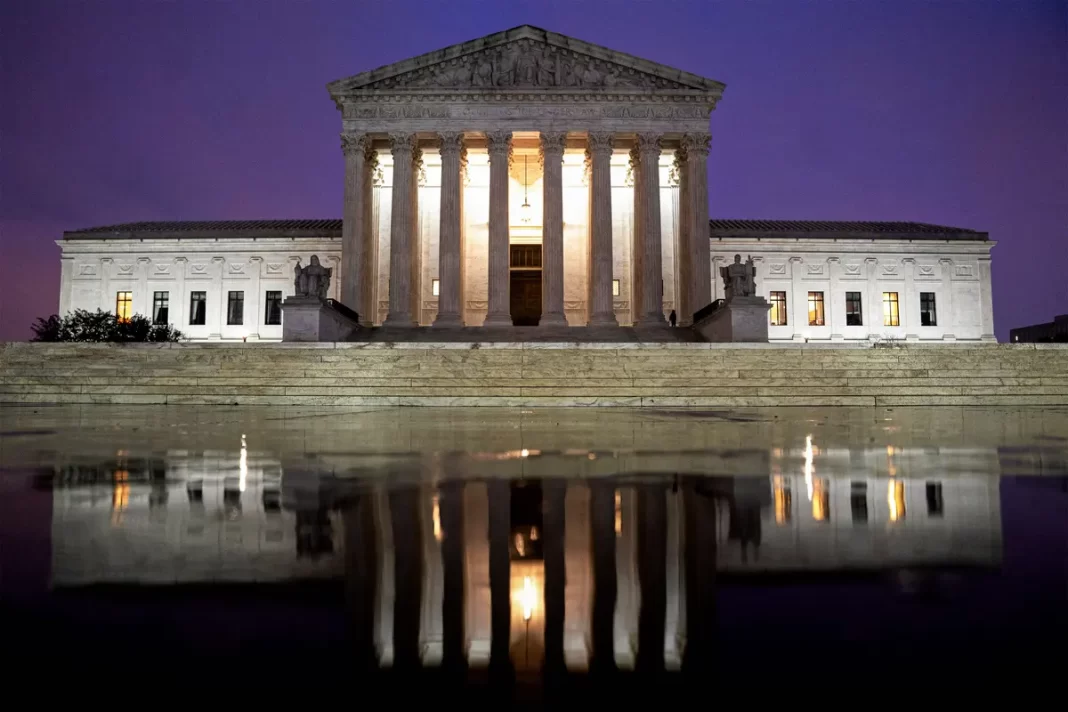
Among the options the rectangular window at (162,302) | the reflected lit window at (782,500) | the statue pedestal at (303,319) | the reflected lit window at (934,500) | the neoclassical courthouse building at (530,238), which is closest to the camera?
the reflected lit window at (782,500)

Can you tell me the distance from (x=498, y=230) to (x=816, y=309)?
23444 millimetres

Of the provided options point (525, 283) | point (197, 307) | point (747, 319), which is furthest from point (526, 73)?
point (197, 307)

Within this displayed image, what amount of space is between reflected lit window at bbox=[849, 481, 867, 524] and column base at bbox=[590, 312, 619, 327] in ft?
83.3

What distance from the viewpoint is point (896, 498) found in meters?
3.28

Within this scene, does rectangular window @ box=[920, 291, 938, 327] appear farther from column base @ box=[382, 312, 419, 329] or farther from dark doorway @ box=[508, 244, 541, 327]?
column base @ box=[382, 312, 419, 329]

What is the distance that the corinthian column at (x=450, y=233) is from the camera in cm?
2989

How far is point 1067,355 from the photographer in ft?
53.8

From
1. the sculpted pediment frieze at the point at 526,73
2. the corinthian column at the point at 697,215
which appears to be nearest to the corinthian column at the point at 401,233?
the sculpted pediment frieze at the point at 526,73

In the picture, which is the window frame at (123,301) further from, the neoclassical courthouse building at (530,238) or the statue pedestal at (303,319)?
the statue pedestal at (303,319)

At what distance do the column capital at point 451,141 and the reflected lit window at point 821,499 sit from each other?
29260 mm

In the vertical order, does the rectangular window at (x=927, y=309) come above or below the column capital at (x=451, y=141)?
below

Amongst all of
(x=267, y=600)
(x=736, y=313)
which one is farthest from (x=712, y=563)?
(x=736, y=313)

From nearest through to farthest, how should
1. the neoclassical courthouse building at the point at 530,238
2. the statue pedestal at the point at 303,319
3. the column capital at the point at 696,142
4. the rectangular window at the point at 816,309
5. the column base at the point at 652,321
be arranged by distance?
1. the statue pedestal at the point at 303,319
2. the column base at the point at 652,321
3. the neoclassical courthouse building at the point at 530,238
4. the column capital at the point at 696,142
5. the rectangular window at the point at 816,309

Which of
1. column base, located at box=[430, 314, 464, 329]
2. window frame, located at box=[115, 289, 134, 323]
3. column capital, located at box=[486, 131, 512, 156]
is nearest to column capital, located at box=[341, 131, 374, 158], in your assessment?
column capital, located at box=[486, 131, 512, 156]
